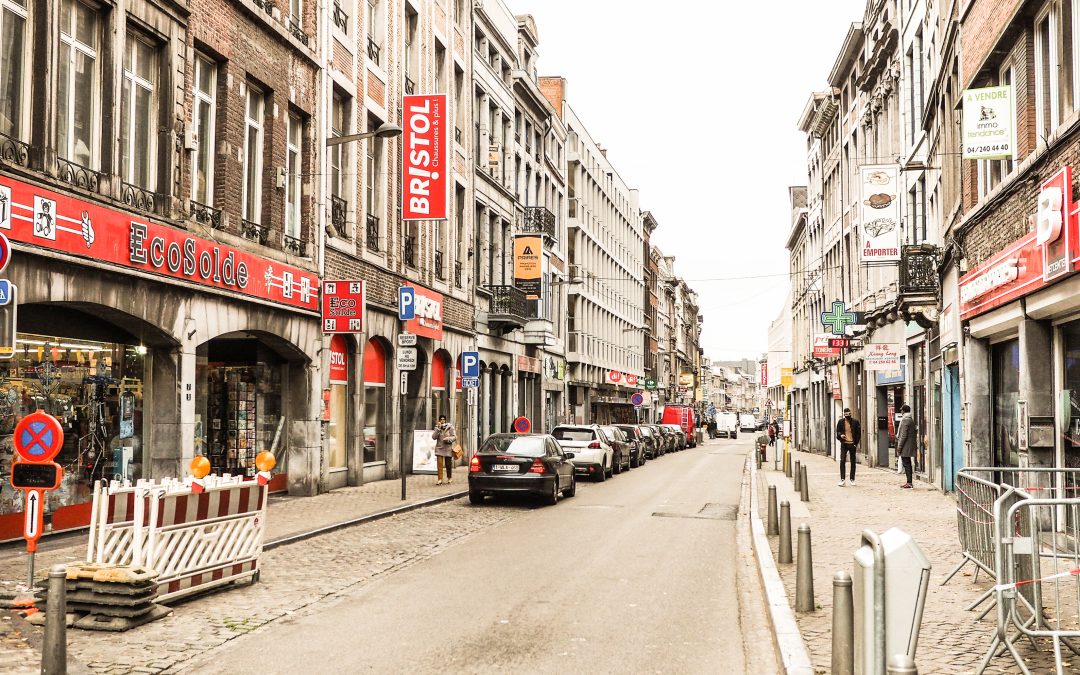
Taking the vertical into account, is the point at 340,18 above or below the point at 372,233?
above

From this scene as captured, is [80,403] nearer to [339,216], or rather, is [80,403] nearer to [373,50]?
[339,216]

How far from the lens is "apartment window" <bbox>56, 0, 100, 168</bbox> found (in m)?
13.3

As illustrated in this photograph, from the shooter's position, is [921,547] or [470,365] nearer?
[921,547]

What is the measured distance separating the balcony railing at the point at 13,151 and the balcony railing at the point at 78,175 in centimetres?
58

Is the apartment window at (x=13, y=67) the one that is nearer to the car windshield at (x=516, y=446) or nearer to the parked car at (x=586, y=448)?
the car windshield at (x=516, y=446)

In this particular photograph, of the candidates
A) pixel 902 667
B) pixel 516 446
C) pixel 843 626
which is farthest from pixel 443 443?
pixel 902 667

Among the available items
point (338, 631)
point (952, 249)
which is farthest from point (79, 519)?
point (952, 249)

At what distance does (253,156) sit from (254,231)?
4.88 feet

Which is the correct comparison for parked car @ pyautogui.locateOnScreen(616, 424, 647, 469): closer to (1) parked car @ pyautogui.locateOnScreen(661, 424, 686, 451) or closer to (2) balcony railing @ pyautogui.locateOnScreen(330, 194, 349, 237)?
(1) parked car @ pyautogui.locateOnScreen(661, 424, 686, 451)

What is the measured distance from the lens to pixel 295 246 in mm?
20656

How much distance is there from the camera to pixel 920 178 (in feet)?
93.2

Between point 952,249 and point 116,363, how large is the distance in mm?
14861

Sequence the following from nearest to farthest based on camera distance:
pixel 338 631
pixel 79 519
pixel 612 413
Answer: pixel 338 631 → pixel 79 519 → pixel 612 413

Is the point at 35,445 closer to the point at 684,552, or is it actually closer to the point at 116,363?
the point at 116,363
